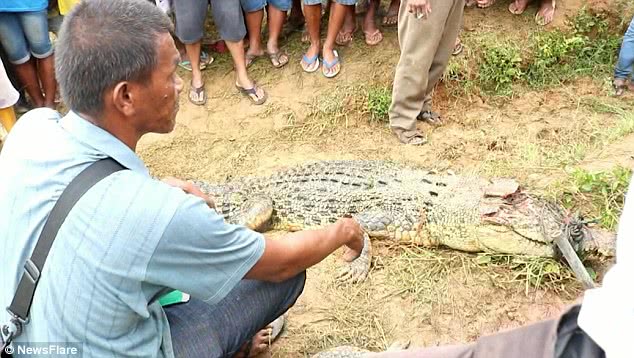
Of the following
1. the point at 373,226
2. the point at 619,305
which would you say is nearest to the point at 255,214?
the point at 373,226

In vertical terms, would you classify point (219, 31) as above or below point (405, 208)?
above

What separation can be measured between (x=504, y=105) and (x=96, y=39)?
387 centimetres

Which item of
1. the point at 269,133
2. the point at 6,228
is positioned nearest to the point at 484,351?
the point at 6,228

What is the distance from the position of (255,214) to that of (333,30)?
73.4 inches

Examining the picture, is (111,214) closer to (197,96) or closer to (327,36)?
(197,96)

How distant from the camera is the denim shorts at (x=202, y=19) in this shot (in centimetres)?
500

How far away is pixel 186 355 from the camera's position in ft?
7.81

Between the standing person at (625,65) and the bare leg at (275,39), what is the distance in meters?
2.60

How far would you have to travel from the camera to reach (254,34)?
5.54 meters

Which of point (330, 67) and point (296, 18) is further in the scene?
point (296, 18)

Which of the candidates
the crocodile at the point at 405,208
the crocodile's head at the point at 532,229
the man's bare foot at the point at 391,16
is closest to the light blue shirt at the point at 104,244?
the crocodile at the point at 405,208

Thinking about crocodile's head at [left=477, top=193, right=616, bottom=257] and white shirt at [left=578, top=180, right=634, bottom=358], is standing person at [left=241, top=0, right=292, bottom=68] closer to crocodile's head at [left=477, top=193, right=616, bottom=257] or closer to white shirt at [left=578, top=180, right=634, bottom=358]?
crocodile's head at [left=477, top=193, right=616, bottom=257]

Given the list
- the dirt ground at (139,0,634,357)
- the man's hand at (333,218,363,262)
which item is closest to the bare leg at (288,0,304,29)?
the dirt ground at (139,0,634,357)

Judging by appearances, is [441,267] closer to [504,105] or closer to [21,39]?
[504,105]
